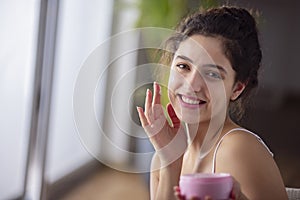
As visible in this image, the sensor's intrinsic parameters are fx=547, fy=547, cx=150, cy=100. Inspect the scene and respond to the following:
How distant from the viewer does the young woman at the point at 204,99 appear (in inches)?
44.6

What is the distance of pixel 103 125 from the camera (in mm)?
1568

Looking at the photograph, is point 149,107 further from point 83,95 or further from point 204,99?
point 83,95

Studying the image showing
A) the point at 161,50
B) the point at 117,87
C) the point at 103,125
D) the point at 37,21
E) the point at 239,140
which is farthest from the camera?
the point at 37,21

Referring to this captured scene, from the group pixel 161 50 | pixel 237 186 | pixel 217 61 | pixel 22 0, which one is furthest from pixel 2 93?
pixel 237 186

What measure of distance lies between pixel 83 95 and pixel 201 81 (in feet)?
1.24

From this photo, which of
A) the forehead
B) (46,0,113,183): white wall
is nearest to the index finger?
Result: the forehead

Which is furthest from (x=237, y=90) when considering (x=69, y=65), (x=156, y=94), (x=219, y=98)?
(x=69, y=65)

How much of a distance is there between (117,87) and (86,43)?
0.47 m

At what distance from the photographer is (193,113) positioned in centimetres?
116

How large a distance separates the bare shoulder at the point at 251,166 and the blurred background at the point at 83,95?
0.19 metres

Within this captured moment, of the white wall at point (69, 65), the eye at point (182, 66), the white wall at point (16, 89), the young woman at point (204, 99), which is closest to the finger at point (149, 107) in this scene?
the young woman at point (204, 99)

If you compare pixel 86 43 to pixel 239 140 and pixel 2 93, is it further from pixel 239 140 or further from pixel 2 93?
pixel 239 140

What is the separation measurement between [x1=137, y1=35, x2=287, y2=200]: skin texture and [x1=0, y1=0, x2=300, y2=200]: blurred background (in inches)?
3.8

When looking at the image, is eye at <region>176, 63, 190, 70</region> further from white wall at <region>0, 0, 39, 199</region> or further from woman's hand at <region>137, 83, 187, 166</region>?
white wall at <region>0, 0, 39, 199</region>
